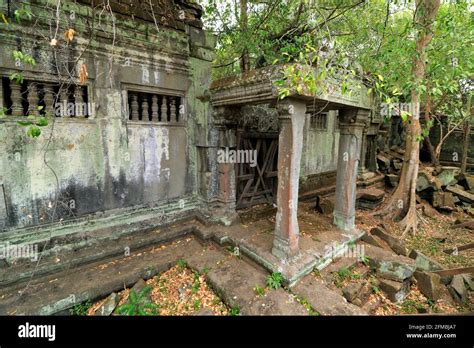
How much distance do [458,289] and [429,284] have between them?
1.98 feet

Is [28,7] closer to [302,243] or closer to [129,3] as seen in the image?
[129,3]

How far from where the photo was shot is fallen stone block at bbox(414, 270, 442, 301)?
12.0 feet

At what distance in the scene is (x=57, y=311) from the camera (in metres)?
3.02

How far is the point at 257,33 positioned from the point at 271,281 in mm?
5972

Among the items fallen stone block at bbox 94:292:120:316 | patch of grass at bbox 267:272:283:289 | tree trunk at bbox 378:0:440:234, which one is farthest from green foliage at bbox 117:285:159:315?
tree trunk at bbox 378:0:440:234

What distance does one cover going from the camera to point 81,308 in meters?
3.18

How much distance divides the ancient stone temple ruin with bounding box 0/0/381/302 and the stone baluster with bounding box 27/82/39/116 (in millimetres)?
24

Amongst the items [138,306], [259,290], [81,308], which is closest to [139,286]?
[138,306]

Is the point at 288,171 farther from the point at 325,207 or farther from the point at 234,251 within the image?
the point at 325,207

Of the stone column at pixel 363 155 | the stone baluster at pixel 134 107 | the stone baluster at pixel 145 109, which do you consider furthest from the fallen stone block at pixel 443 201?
the stone baluster at pixel 134 107

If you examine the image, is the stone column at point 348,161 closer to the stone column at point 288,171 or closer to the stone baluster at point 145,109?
the stone column at point 288,171

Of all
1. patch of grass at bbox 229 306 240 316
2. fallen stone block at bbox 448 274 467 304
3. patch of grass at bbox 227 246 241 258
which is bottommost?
fallen stone block at bbox 448 274 467 304

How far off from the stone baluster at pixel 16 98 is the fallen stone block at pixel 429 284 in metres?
7.16

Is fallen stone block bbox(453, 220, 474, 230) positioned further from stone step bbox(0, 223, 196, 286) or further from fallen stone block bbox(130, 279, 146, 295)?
fallen stone block bbox(130, 279, 146, 295)
